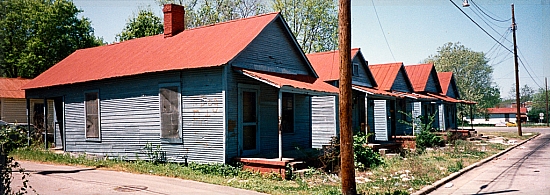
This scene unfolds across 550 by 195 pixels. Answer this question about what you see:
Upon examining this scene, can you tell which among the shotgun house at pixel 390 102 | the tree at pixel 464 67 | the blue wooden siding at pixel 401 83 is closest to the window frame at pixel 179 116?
the shotgun house at pixel 390 102

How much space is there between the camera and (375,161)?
16.0 metres

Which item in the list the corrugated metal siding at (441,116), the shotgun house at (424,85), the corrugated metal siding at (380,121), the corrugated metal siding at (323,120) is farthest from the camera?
the corrugated metal siding at (441,116)

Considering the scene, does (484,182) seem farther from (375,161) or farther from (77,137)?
(77,137)

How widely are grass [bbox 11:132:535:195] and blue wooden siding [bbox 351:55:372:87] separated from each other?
305 inches

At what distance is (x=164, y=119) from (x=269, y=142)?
3.51 metres

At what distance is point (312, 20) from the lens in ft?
144

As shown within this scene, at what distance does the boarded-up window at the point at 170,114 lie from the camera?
48.7 feet

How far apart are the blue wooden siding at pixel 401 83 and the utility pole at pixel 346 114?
19.5 m

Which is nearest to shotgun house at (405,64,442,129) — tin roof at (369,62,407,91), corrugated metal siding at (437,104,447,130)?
corrugated metal siding at (437,104,447,130)

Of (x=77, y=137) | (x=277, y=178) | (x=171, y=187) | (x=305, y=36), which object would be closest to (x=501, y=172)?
(x=277, y=178)

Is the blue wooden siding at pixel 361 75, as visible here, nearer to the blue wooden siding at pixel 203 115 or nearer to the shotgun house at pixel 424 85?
the shotgun house at pixel 424 85

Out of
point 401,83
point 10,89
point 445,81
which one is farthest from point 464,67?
point 10,89

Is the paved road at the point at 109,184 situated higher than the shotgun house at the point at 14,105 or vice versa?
the shotgun house at the point at 14,105

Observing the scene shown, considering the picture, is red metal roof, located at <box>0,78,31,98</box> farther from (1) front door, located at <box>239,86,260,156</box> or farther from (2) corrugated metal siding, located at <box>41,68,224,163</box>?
(1) front door, located at <box>239,86,260,156</box>
